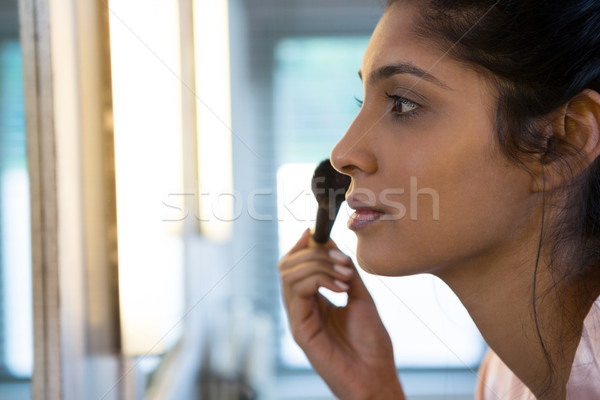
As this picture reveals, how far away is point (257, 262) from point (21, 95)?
0.67 m

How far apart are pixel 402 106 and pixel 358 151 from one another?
0.06m

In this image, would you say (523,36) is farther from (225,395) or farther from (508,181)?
(225,395)

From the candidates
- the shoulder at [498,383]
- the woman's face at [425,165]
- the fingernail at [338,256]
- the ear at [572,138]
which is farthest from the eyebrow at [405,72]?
the shoulder at [498,383]

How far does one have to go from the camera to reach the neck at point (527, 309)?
1.66 ft

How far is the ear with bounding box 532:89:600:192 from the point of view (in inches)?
17.3

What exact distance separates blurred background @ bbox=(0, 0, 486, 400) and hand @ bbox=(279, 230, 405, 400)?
8.4 inches

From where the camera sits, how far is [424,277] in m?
1.04

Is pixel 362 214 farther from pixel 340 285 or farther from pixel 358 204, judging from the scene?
pixel 340 285

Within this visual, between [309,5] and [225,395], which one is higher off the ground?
[309,5]

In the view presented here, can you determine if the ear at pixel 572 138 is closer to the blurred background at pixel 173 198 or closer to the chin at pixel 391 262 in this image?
the chin at pixel 391 262

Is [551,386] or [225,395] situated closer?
[551,386]

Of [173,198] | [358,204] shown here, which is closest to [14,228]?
[358,204]

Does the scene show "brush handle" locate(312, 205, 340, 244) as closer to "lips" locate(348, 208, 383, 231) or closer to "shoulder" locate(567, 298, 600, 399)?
"lips" locate(348, 208, 383, 231)

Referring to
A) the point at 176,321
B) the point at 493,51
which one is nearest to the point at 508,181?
the point at 493,51
